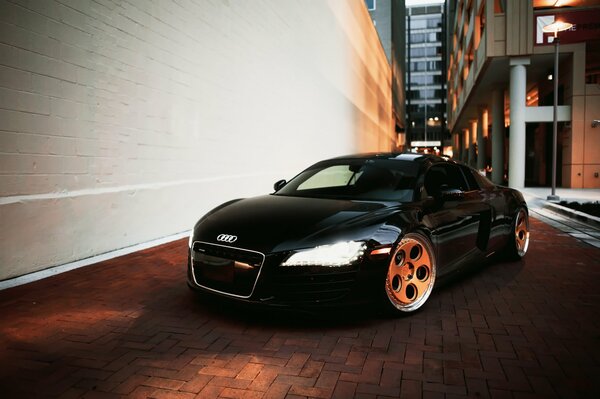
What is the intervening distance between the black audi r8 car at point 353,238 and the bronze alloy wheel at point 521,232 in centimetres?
87

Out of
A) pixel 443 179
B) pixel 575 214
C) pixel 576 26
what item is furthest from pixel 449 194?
pixel 576 26

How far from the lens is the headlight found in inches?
125

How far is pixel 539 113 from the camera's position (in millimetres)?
19078

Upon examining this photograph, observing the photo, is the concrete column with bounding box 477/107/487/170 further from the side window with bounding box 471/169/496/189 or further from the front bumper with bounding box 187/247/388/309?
the front bumper with bounding box 187/247/388/309

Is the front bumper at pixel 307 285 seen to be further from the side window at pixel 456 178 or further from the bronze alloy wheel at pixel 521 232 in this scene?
the bronze alloy wheel at pixel 521 232

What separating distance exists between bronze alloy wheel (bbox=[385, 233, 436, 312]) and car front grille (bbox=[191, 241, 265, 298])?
3.29 ft

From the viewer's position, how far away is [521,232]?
5875mm

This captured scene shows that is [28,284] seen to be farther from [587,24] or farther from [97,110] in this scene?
[587,24]

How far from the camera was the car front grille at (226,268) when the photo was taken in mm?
3260

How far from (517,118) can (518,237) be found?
49.8ft

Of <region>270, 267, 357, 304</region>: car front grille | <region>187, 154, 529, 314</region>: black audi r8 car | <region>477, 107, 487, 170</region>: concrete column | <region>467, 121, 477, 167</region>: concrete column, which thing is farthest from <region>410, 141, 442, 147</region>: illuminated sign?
<region>270, 267, 357, 304</region>: car front grille

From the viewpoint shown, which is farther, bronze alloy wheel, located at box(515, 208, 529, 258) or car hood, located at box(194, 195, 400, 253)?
bronze alloy wheel, located at box(515, 208, 529, 258)

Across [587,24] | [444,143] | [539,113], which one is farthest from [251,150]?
[444,143]

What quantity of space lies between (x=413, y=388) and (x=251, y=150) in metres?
8.55
